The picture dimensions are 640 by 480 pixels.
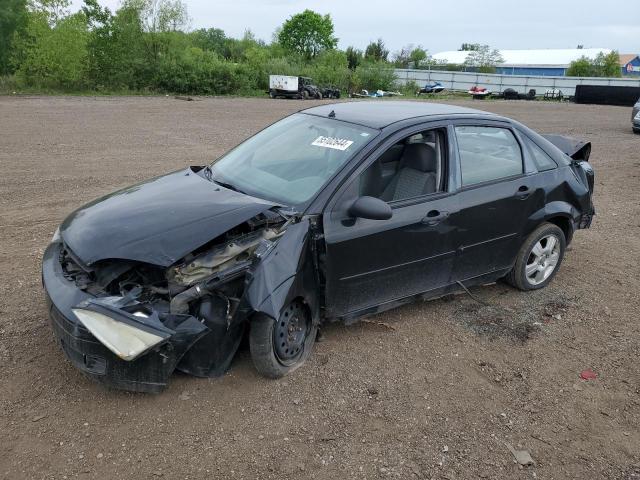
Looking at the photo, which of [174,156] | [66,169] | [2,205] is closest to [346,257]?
[2,205]

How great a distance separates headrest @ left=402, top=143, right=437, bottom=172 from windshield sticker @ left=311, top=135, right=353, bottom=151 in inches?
20.6

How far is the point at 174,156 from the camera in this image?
36.2ft

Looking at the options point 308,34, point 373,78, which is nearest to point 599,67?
point 373,78

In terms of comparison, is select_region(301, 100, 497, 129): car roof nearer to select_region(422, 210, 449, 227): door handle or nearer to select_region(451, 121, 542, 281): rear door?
select_region(451, 121, 542, 281): rear door

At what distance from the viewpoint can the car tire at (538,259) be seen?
4.88m

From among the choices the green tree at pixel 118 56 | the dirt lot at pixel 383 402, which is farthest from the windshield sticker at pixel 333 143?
the green tree at pixel 118 56

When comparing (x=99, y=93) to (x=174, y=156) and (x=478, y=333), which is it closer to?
(x=174, y=156)

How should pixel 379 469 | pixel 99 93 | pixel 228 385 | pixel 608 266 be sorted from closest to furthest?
1. pixel 379 469
2. pixel 228 385
3. pixel 608 266
4. pixel 99 93

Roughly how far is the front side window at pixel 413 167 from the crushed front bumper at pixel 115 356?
5.77 ft

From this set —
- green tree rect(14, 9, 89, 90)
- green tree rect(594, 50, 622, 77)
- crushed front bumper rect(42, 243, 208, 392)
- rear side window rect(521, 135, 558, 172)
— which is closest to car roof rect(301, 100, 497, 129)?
rear side window rect(521, 135, 558, 172)

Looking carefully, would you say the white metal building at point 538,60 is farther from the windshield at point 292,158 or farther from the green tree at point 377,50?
the windshield at point 292,158

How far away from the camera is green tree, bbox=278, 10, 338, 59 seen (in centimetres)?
8644

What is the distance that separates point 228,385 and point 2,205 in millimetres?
5220

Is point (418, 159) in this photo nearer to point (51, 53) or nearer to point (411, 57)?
point (51, 53)
